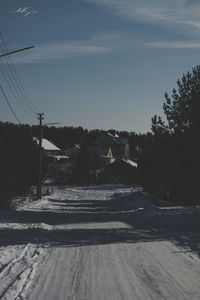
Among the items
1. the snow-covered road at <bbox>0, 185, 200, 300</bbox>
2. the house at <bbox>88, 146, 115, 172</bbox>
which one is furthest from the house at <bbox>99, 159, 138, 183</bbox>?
the snow-covered road at <bbox>0, 185, 200, 300</bbox>

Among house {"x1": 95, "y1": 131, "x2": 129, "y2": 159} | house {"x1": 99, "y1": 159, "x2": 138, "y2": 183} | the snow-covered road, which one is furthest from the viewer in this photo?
house {"x1": 95, "y1": 131, "x2": 129, "y2": 159}

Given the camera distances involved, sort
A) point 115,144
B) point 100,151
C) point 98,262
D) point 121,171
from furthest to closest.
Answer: point 115,144 → point 100,151 → point 121,171 → point 98,262

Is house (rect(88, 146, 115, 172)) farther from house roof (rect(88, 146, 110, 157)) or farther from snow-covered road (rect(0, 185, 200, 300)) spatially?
snow-covered road (rect(0, 185, 200, 300))

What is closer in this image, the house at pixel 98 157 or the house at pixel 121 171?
the house at pixel 121 171

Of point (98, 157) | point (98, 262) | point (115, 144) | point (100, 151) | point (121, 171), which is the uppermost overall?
point (115, 144)

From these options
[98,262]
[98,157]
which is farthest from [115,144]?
[98,262]

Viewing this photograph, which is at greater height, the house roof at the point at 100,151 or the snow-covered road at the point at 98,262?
the house roof at the point at 100,151

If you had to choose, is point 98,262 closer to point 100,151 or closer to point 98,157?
point 98,157

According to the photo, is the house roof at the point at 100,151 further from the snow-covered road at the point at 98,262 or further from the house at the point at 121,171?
the snow-covered road at the point at 98,262

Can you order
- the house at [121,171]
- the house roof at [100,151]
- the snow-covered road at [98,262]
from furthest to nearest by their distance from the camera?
the house roof at [100,151], the house at [121,171], the snow-covered road at [98,262]

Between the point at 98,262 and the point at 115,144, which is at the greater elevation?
the point at 115,144

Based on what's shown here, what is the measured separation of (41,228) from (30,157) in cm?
1905

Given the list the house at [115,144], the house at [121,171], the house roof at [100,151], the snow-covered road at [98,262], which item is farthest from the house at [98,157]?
the snow-covered road at [98,262]

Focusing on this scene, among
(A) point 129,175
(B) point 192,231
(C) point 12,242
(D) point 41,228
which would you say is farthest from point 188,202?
(A) point 129,175
